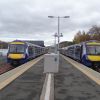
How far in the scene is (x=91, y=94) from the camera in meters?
11.7

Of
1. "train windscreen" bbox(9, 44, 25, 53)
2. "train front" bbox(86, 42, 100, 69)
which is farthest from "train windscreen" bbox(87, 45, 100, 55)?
"train windscreen" bbox(9, 44, 25, 53)

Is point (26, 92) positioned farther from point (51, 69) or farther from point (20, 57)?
point (20, 57)

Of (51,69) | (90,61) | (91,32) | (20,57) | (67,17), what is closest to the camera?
(51,69)

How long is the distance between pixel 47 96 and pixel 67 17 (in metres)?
43.6

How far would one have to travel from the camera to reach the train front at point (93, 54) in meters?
32.8

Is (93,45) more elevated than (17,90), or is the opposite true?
(93,45)

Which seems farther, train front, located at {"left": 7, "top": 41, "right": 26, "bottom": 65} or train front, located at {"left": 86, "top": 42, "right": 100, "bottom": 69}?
→ train front, located at {"left": 7, "top": 41, "right": 26, "bottom": 65}

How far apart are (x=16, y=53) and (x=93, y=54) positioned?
1021 centimetres

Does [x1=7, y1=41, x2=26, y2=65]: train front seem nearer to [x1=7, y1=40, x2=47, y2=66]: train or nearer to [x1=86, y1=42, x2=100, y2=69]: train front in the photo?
[x1=7, y1=40, x2=47, y2=66]: train

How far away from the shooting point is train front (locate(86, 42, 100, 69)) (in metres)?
32.8

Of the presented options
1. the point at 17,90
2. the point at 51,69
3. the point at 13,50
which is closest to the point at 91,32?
the point at 13,50

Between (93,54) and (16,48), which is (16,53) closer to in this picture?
(16,48)

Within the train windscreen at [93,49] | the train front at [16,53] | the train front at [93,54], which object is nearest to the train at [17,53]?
the train front at [16,53]

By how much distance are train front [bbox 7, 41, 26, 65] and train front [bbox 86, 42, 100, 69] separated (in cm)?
877
